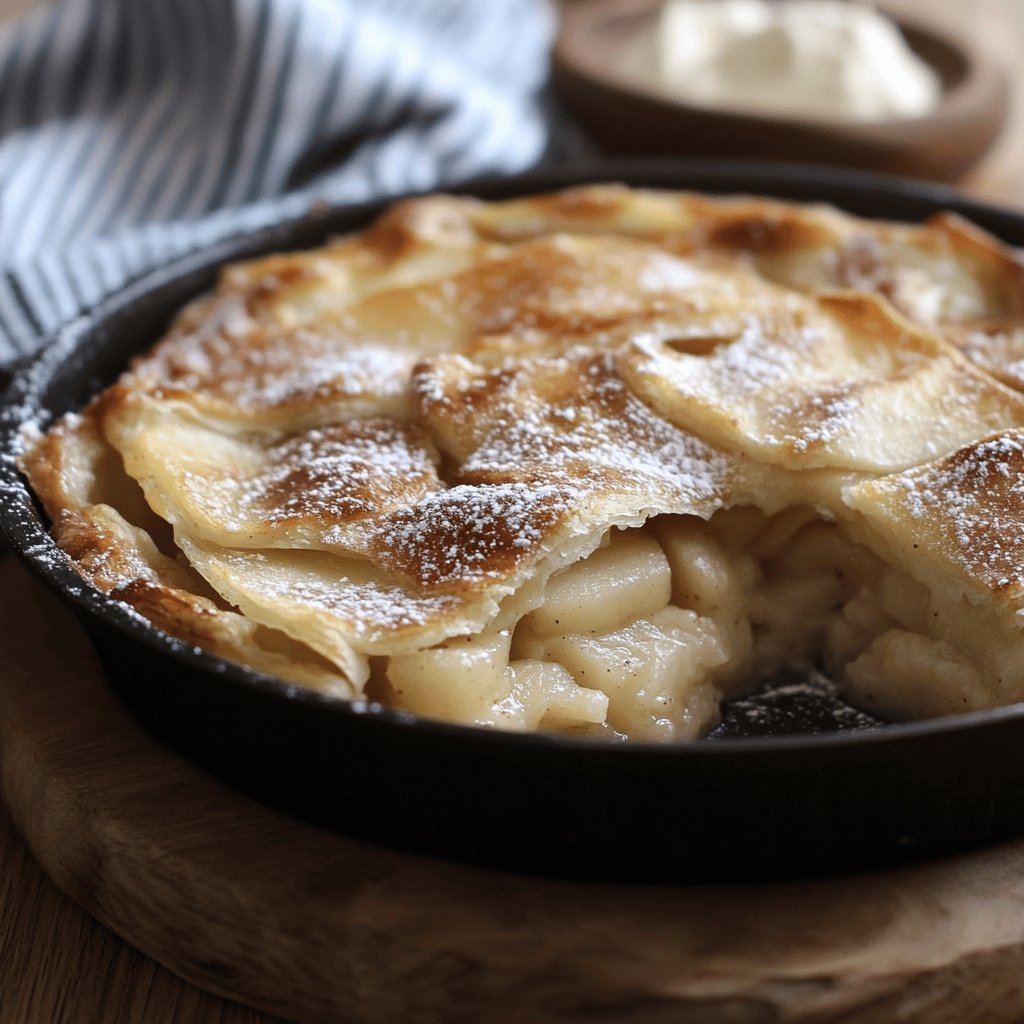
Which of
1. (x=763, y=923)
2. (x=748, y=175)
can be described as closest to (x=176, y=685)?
(x=763, y=923)

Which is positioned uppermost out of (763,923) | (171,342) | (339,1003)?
(171,342)

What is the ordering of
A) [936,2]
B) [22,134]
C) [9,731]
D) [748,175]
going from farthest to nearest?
[936,2] < [22,134] < [748,175] < [9,731]

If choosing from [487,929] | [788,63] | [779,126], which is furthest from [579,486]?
[788,63]

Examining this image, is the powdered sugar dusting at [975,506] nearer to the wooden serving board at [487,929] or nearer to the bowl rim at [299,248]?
the bowl rim at [299,248]

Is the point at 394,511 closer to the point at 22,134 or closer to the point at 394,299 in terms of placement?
the point at 394,299

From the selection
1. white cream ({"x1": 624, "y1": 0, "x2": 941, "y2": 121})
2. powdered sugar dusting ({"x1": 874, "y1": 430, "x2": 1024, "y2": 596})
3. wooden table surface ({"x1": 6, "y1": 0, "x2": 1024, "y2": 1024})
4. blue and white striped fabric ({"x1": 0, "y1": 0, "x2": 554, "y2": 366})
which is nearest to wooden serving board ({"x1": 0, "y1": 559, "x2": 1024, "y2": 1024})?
wooden table surface ({"x1": 6, "y1": 0, "x2": 1024, "y2": 1024})

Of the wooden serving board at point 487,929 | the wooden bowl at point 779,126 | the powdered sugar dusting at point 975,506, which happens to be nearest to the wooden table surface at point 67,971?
the wooden serving board at point 487,929

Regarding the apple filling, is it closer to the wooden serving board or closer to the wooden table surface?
the wooden serving board
